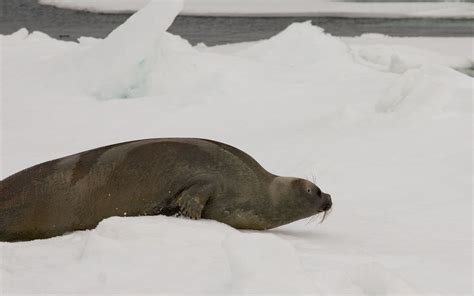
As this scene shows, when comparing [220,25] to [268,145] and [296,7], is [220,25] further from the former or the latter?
[268,145]

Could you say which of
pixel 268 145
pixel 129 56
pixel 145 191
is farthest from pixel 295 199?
pixel 129 56

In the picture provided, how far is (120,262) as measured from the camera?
8.98 ft

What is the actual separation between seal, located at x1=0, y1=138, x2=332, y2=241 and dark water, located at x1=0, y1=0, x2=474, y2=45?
18331 mm

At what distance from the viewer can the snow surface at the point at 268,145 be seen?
2594 mm

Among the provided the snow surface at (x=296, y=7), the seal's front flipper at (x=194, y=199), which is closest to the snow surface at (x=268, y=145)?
the seal's front flipper at (x=194, y=199)

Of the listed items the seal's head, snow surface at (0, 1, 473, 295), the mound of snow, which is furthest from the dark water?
the seal's head

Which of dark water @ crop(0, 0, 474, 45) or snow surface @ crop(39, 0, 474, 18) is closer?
dark water @ crop(0, 0, 474, 45)

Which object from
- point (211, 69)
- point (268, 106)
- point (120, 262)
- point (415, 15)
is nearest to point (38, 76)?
point (211, 69)

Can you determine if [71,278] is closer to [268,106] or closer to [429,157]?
[429,157]

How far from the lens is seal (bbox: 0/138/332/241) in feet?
12.8

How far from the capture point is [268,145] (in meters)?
→ 7.75

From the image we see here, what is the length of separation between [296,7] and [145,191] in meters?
32.5

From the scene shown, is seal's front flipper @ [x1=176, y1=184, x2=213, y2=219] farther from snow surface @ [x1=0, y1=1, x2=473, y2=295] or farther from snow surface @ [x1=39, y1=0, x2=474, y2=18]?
snow surface @ [x1=39, y1=0, x2=474, y2=18]

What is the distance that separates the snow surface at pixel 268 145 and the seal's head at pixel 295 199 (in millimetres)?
102
